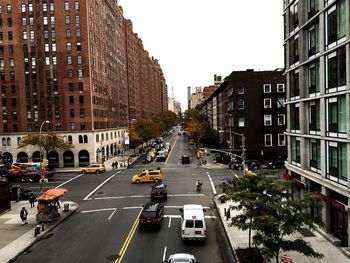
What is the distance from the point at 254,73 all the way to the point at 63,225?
52954 millimetres

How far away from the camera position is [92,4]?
84375mm

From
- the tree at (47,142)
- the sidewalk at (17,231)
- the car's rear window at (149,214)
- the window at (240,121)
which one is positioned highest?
the window at (240,121)

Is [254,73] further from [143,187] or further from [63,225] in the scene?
[63,225]

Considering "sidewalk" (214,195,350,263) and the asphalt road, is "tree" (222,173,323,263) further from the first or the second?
the asphalt road

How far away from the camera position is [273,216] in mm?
17969

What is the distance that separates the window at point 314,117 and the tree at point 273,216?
881 cm

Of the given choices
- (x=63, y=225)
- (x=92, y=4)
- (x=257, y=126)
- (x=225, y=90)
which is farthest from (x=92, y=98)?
(x=63, y=225)

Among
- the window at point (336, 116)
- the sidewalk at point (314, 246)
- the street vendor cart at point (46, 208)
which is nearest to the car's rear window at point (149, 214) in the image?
the sidewalk at point (314, 246)

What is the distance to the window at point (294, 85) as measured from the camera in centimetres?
3206

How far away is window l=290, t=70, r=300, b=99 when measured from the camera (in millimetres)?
32062

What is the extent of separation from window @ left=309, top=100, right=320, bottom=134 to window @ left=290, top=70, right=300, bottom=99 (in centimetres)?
298

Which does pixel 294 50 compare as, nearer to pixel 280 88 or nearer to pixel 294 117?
pixel 294 117

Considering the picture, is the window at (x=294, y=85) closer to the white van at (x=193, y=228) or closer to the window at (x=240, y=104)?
the white van at (x=193, y=228)

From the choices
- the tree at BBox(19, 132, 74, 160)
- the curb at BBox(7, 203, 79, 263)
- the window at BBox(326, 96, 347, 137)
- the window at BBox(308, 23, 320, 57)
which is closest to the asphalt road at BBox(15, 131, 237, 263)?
the curb at BBox(7, 203, 79, 263)
